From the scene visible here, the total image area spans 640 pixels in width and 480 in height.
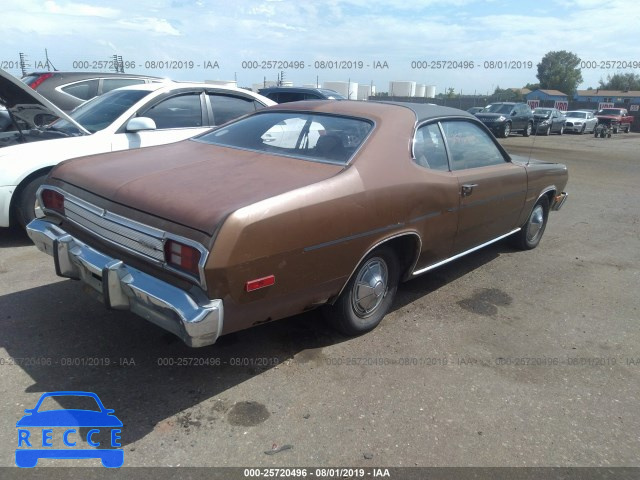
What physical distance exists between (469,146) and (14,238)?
4.65m

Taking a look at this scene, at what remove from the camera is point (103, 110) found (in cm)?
566

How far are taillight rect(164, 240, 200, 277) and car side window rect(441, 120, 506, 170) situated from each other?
7.65 feet

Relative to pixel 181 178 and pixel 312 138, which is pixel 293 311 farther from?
pixel 312 138

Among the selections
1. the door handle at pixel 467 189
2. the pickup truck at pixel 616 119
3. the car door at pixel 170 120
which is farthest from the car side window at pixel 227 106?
the pickup truck at pixel 616 119

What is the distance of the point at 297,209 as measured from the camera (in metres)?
2.66

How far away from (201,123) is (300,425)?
439 cm

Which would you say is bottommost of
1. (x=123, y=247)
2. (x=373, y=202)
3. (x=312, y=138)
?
(x=123, y=247)

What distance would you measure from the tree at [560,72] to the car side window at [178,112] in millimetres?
91759

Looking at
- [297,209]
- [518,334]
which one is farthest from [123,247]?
[518,334]

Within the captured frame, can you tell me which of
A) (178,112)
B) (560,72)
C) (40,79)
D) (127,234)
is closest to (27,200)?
(178,112)

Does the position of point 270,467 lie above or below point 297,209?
below

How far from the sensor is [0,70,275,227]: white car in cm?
474

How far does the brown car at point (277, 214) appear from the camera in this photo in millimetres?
2475

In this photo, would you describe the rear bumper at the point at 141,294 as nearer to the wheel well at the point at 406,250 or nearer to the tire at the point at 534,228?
the wheel well at the point at 406,250
